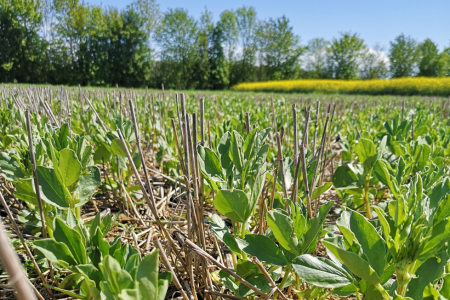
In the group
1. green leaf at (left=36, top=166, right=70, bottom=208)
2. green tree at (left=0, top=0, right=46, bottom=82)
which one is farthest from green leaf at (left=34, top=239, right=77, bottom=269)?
green tree at (left=0, top=0, right=46, bottom=82)

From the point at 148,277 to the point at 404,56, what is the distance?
51.4 metres

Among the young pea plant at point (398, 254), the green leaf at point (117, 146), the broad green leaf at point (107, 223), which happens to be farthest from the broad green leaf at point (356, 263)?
the green leaf at point (117, 146)

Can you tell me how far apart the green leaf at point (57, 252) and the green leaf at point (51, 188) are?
32cm

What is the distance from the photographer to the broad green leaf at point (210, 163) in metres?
0.95

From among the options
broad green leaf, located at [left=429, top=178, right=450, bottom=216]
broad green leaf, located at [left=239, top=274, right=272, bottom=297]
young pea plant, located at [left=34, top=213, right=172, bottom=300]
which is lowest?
broad green leaf, located at [left=239, top=274, right=272, bottom=297]

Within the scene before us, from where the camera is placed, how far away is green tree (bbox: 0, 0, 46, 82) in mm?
32844

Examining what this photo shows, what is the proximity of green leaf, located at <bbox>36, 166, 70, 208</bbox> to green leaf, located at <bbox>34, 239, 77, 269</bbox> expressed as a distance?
0.32 meters

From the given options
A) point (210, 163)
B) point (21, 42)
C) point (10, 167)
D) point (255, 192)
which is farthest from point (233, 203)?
point (21, 42)

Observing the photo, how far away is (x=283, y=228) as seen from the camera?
74 centimetres

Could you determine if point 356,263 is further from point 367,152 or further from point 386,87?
point 386,87

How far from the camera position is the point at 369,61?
4856 centimetres

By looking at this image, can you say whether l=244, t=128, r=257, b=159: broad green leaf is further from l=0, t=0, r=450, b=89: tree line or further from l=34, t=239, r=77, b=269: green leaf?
l=0, t=0, r=450, b=89: tree line

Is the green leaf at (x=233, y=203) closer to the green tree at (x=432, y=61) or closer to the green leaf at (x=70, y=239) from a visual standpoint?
the green leaf at (x=70, y=239)

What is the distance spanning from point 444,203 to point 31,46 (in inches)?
1613
